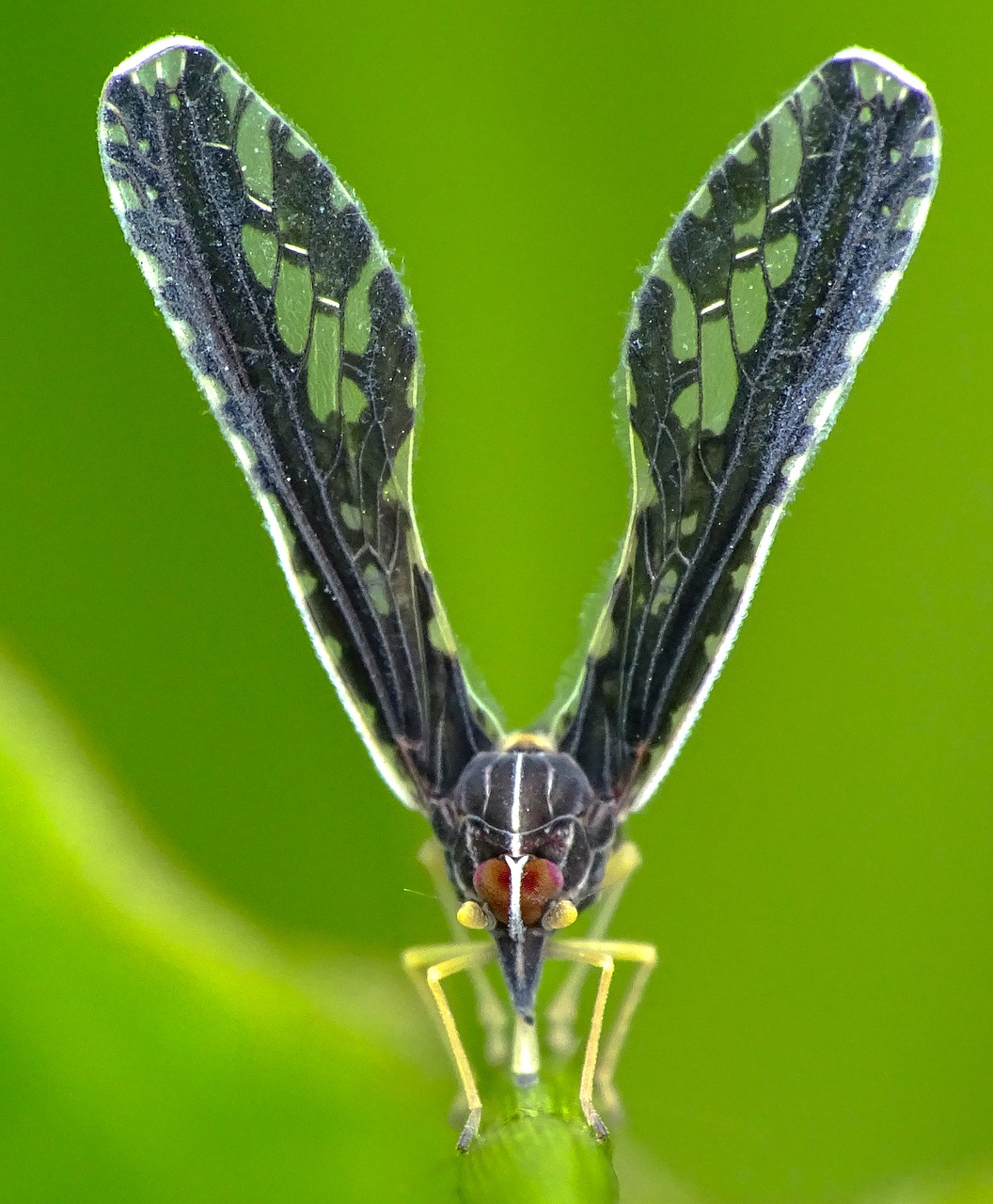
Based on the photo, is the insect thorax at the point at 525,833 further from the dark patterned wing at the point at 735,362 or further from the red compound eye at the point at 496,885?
→ the dark patterned wing at the point at 735,362

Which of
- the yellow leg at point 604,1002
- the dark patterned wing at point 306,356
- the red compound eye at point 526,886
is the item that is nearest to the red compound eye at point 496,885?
the red compound eye at point 526,886

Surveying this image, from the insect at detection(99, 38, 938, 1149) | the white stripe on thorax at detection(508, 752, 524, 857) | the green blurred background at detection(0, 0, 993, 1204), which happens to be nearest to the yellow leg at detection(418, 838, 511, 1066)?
the insect at detection(99, 38, 938, 1149)

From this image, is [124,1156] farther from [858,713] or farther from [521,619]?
[858,713]

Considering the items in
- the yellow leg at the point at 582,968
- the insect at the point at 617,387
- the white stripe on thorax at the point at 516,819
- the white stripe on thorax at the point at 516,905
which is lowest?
the yellow leg at the point at 582,968

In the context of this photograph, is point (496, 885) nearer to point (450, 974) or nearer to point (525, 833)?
point (525, 833)

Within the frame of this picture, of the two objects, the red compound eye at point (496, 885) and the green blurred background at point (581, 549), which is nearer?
the red compound eye at point (496, 885)

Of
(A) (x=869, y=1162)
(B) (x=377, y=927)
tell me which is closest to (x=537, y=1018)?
(B) (x=377, y=927)
